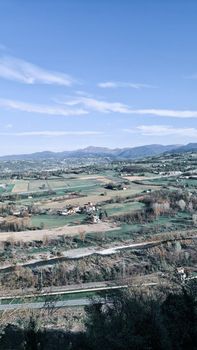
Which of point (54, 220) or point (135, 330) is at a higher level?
point (135, 330)

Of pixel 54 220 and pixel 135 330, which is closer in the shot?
pixel 135 330

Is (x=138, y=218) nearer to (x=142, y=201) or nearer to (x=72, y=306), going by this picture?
(x=142, y=201)

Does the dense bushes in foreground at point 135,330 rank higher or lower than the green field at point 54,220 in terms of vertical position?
higher

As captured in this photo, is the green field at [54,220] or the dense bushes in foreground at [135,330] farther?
the green field at [54,220]

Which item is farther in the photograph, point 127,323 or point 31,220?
point 31,220

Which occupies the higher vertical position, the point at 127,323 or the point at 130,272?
the point at 127,323

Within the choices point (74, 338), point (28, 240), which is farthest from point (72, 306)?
point (28, 240)

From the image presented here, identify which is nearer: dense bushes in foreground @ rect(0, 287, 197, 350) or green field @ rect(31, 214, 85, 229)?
dense bushes in foreground @ rect(0, 287, 197, 350)

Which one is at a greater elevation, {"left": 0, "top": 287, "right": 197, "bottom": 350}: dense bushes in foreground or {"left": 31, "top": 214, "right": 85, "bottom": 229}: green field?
{"left": 0, "top": 287, "right": 197, "bottom": 350}: dense bushes in foreground
